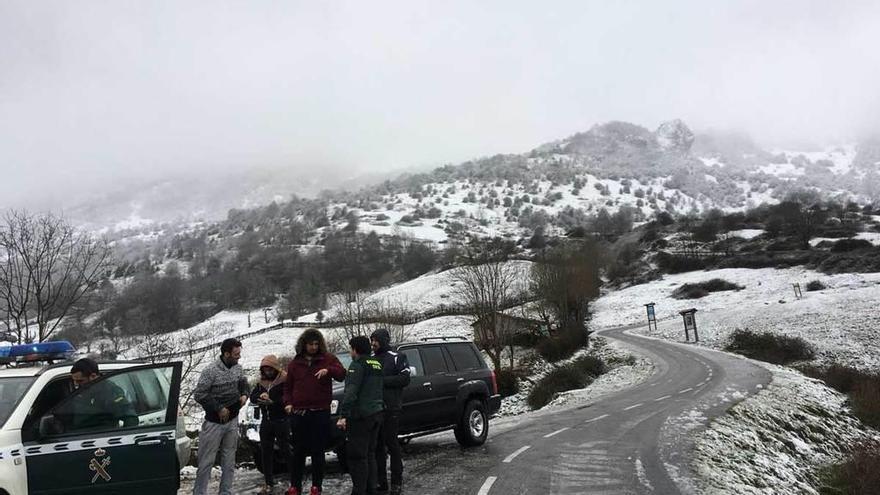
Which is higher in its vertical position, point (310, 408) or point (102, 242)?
point (102, 242)

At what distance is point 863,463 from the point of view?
1239cm

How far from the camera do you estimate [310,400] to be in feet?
20.4

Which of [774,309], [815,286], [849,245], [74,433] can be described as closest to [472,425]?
[74,433]

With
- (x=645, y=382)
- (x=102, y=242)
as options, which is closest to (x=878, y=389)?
(x=645, y=382)

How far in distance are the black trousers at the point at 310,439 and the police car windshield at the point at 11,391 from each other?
253 centimetres

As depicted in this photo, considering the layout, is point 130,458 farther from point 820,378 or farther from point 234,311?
point 234,311

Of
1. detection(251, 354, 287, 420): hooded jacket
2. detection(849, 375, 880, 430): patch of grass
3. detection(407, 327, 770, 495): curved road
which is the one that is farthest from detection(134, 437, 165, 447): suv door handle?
detection(849, 375, 880, 430): patch of grass

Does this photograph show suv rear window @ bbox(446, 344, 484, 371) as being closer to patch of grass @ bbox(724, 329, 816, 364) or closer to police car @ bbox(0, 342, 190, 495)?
police car @ bbox(0, 342, 190, 495)

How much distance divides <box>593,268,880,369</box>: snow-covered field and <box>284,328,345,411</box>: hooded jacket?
3427cm

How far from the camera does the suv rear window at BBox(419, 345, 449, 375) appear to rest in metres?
9.99

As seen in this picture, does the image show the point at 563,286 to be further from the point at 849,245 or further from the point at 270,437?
the point at 849,245

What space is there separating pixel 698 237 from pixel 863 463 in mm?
99830

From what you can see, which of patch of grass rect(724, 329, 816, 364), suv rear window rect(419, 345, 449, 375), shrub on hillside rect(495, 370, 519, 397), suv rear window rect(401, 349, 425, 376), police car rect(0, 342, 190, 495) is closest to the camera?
police car rect(0, 342, 190, 495)

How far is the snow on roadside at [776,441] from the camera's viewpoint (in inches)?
365
